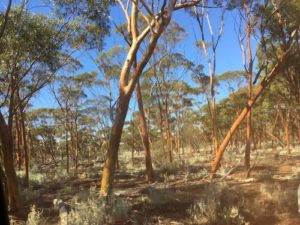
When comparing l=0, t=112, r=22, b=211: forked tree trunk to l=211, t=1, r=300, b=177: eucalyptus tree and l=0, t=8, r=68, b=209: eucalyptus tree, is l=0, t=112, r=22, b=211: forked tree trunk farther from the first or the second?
l=211, t=1, r=300, b=177: eucalyptus tree

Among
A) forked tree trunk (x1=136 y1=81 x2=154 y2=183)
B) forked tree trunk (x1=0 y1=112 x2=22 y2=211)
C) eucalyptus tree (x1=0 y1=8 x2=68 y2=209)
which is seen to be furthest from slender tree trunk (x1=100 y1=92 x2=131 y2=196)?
forked tree trunk (x1=136 y1=81 x2=154 y2=183)

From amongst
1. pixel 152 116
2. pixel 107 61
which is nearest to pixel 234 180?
pixel 107 61

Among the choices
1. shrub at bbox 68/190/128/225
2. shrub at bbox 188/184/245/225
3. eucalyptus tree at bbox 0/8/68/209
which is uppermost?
eucalyptus tree at bbox 0/8/68/209

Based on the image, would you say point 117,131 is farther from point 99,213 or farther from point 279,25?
point 279,25

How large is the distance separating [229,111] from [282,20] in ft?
79.2

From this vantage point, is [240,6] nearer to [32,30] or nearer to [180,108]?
[32,30]

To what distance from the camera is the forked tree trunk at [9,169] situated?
899 centimetres

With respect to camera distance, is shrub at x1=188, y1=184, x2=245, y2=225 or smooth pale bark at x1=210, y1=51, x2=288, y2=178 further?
smooth pale bark at x1=210, y1=51, x2=288, y2=178

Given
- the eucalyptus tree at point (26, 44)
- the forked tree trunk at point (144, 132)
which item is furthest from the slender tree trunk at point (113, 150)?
the forked tree trunk at point (144, 132)

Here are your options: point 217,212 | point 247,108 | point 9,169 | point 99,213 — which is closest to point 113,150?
point 99,213

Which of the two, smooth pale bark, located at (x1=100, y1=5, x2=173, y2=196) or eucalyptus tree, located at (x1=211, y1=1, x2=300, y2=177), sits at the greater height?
eucalyptus tree, located at (x1=211, y1=1, x2=300, y2=177)

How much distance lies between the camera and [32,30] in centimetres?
1265

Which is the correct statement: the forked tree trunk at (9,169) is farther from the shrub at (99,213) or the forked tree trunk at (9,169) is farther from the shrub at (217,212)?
the shrub at (217,212)

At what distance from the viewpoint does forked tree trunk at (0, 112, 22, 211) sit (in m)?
8.99
